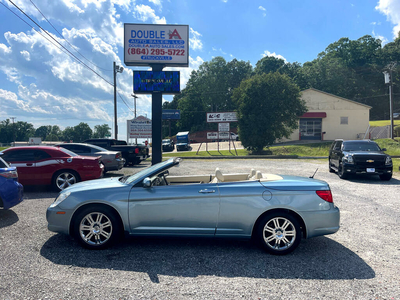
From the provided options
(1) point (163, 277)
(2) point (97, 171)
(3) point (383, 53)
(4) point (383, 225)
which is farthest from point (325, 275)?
(3) point (383, 53)

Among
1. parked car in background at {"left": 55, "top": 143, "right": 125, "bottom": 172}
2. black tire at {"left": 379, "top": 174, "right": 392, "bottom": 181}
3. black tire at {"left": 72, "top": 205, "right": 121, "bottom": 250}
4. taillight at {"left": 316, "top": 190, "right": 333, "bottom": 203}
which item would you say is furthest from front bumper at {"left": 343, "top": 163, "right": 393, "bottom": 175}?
black tire at {"left": 72, "top": 205, "right": 121, "bottom": 250}

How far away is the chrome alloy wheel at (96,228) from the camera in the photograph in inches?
178

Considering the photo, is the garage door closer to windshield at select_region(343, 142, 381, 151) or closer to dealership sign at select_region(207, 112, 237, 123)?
dealership sign at select_region(207, 112, 237, 123)

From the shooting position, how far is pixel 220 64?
8381 cm

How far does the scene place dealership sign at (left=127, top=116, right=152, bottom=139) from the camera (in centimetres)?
2983

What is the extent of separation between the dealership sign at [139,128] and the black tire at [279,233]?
26.5 m

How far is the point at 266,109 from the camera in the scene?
30.7m

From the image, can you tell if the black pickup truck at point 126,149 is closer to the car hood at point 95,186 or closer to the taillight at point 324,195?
the car hood at point 95,186

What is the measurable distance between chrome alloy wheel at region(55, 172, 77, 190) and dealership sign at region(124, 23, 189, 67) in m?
11.9

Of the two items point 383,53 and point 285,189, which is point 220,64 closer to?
point 383,53

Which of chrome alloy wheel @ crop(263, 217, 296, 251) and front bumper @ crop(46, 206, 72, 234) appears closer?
chrome alloy wheel @ crop(263, 217, 296, 251)

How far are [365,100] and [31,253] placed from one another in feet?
265

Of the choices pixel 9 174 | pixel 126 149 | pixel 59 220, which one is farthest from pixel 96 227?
pixel 126 149

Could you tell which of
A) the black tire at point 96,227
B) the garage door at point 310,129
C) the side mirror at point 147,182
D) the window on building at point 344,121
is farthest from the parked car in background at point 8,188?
the window on building at point 344,121
